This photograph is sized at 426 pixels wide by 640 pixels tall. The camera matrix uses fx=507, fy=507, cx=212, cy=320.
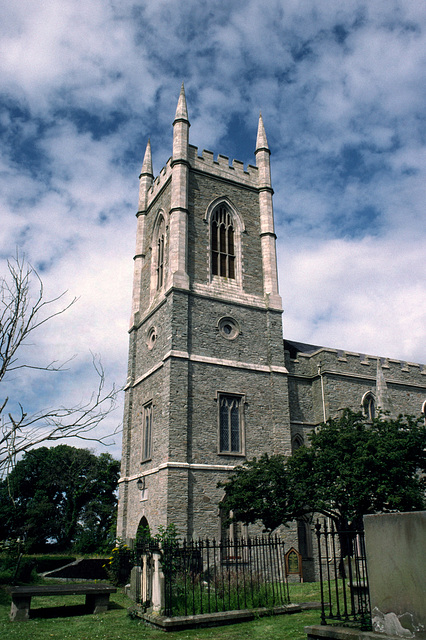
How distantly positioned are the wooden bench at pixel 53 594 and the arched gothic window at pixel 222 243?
13953mm

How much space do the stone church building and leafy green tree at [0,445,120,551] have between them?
2678 cm

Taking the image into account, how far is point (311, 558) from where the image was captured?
19625 millimetres

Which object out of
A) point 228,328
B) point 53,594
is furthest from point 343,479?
point 228,328

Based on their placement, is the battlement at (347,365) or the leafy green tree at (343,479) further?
the battlement at (347,365)

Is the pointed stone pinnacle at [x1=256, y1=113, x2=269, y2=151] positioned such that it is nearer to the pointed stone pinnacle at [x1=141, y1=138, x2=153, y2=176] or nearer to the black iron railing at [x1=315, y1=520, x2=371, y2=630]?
the pointed stone pinnacle at [x1=141, y1=138, x2=153, y2=176]

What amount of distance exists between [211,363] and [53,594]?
1042cm

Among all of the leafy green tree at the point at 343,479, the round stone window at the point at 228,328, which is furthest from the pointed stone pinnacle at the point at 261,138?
the leafy green tree at the point at 343,479

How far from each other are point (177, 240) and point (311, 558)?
1393 cm

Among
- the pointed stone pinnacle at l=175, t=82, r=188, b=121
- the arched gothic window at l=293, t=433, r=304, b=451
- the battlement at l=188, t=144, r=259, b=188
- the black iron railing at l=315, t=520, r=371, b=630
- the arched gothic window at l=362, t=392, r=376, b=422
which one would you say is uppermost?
the pointed stone pinnacle at l=175, t=82, r=188, b=121

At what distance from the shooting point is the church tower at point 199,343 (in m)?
18.6

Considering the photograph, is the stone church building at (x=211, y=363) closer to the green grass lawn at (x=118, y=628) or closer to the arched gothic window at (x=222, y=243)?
the arched gothic window at (x=222, y=243)

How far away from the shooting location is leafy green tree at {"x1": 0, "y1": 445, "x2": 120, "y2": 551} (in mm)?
45312

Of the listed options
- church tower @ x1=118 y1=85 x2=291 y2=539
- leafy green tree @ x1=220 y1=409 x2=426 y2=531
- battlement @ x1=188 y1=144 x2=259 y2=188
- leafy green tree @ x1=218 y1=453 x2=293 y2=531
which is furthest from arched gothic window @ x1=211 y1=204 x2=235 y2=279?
leafy green tree @ x1=218 y1=453 x2=293 y2=531

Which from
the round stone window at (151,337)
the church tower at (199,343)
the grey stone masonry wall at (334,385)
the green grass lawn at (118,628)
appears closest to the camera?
the green grass lawn at (118,628)
